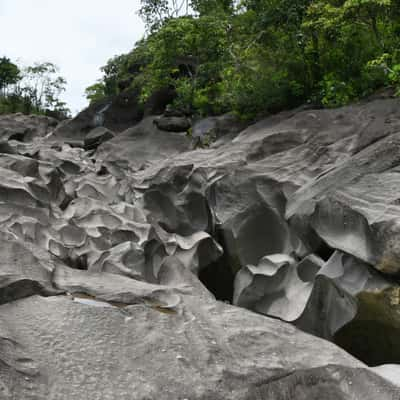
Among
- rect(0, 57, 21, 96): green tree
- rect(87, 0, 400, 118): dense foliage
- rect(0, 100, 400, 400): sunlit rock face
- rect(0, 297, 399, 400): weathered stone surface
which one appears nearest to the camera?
rect(0, 297, 399, 400): weathered stone surface

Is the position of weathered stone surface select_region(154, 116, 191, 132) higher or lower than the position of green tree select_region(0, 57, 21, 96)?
lower

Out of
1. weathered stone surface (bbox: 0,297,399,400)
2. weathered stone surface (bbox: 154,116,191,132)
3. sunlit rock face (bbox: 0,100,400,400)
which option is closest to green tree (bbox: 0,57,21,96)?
weathered stone surface (bbox: 154,116,191,132)

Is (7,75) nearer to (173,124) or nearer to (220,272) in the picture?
(173,124)

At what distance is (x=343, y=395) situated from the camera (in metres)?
2.90

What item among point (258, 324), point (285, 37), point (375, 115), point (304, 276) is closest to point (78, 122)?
point (285, 37)

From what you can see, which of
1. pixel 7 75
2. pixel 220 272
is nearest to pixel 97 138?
pixel 220 272

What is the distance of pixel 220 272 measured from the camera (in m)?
7.86

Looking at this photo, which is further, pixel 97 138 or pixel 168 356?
pixel 97 138

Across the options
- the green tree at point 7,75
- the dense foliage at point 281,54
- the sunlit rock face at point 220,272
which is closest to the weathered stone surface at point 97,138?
the dense foliage at point 281,54

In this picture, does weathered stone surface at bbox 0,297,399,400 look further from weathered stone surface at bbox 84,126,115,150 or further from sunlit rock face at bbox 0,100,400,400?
weathered stone surface at bbox 84,126,115,150

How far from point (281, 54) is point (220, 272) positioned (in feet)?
23.5

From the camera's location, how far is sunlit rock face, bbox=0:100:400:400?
3125 millimetres

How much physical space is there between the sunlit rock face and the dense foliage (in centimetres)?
148

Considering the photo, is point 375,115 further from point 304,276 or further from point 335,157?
point 304,276
